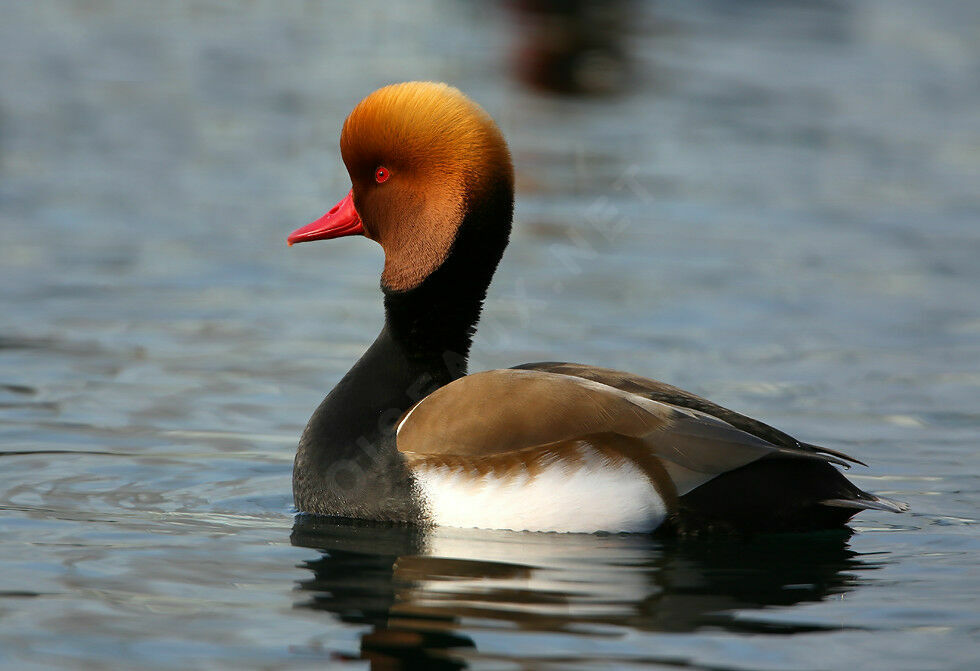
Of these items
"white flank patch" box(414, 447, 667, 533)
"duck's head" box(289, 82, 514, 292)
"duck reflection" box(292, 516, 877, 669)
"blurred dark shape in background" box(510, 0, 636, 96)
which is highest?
"blurred dark shape in background" box(510, 0, 636, 96)

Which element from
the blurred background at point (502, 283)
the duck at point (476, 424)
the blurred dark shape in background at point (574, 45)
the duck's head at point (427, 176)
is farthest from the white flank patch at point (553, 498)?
the blurred dark shape in background at point (574, 45)

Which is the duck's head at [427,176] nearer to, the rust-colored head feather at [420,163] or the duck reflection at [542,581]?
the rust-colored head feather at [420,163]

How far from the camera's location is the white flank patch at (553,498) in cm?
521

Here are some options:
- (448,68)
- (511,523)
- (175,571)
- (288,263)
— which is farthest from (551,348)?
(448,68)

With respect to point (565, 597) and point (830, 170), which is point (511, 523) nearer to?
point (565, 597)

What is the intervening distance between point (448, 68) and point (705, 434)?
38.4 feet

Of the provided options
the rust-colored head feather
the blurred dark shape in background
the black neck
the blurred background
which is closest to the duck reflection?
the blurred background

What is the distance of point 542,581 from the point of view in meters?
4.82

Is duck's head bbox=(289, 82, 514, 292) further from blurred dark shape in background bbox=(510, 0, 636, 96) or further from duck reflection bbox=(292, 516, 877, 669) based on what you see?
blurred dark shape in background bbox=(510, 0, 636, 96)

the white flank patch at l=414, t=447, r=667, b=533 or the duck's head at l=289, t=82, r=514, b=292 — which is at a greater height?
the duck's head at l=289, t=82, r=514, b=292

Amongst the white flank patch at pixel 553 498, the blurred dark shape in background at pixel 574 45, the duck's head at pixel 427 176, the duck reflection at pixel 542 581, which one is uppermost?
Answer: the blurred dark shape in background at pixel 574 45

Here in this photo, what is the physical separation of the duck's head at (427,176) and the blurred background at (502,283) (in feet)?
3.44

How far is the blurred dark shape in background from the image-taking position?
1656cm

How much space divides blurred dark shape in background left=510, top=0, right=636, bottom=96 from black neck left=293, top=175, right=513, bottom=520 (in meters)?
10.6
